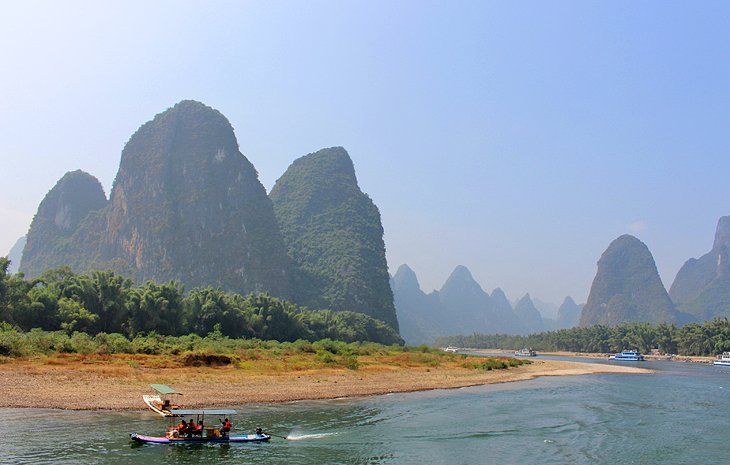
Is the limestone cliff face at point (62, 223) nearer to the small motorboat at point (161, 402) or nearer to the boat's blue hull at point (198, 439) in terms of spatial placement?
the small motorboat at point (161, 402)

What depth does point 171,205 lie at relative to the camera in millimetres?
122438

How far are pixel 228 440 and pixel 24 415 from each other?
27.8 feet

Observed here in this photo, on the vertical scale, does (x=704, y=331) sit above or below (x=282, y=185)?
below

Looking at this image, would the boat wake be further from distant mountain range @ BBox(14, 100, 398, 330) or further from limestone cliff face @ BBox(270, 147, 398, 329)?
limestone cliff face @ BBox(270, 147, 398, 329)

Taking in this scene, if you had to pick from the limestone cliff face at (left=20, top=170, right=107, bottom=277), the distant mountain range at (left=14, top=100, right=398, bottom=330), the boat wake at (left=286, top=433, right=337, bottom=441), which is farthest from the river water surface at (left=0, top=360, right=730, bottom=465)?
the limestone cliff face at (left=20, top=170, right=107, bottom=277)

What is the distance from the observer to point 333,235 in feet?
483

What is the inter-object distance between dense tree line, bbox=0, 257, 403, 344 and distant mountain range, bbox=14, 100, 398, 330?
161 feet

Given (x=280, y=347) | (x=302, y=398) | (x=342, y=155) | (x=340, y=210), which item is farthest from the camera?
(x=342, y=155)

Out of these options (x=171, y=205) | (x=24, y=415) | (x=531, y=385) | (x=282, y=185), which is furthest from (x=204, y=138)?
(x=24, y=415)

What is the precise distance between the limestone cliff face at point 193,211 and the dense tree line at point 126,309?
4841 cm

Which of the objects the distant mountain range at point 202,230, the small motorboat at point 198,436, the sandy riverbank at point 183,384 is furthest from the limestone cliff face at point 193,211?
the small motorboat at point 198,436

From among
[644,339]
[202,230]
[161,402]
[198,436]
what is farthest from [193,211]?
[198,436]

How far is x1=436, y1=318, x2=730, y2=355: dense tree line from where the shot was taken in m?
101

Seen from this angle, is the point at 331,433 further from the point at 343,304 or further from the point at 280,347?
the point at 343,304
